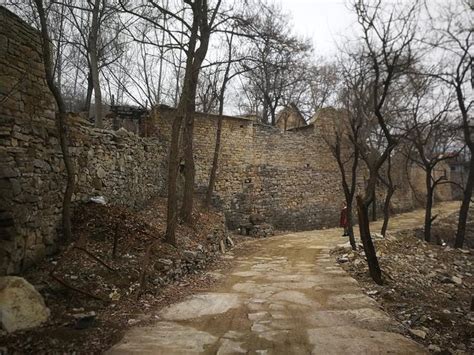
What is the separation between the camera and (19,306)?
3.81 metres

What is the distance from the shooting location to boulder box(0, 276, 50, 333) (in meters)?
3.69

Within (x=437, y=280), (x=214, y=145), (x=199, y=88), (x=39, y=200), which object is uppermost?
(x=199, y=88)

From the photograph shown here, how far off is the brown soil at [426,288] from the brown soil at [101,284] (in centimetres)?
327

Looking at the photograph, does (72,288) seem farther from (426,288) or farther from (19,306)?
(426,288)

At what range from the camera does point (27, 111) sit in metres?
5.32

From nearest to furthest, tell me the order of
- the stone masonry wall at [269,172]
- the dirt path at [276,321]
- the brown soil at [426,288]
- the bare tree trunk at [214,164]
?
the dirt path at [276,321] → the brown soil at [426,288] → the bare tree trunk at [214,164] → the stone masonry wall at [269,172]

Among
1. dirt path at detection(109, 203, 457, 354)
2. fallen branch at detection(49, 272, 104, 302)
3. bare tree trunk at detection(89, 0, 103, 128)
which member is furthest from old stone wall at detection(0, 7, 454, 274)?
dirt path at detection(109, 203, 457, 354)

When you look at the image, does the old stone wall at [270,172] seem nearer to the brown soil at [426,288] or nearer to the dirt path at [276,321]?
the brown soil at [426,288]

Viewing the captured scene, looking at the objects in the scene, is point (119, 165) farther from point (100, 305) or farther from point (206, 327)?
point (206, 327)

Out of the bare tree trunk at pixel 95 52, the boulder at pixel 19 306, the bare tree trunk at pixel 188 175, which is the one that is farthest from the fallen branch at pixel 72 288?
the bare tree trunk at pixel 95 52

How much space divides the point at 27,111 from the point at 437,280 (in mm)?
8843

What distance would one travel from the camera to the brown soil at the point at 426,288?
443cm

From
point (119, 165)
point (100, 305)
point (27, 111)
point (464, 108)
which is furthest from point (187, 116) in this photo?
point (464, 108)

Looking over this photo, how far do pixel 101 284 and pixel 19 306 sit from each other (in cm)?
138
